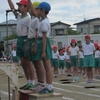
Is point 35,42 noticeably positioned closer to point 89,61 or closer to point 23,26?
point 23,26

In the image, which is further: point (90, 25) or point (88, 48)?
point (90, 25)

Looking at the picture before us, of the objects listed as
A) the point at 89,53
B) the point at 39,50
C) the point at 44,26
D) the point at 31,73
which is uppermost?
the point at 44,26

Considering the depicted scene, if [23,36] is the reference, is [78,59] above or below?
below

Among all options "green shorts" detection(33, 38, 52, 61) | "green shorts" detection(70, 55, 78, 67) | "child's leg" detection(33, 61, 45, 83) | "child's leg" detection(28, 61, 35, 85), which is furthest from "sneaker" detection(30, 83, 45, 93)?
"green shorts" detection(70, 55, 78, 67)

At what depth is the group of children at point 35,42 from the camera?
25.7 feet

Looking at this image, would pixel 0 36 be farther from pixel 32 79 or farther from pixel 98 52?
pixel 32 79

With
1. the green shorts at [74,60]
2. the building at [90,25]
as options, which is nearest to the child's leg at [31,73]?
the green shorts at [74,60]

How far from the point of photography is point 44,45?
7.75m

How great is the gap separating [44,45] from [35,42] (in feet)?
1.07

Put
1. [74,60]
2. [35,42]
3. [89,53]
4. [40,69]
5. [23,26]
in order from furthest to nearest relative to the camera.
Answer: [74,60], [89,53], [23,26], [40,69], [35,42]

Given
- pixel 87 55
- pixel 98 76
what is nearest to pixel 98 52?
pixel 98 76

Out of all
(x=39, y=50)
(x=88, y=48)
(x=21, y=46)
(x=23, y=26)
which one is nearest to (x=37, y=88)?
(x=39, y=50)

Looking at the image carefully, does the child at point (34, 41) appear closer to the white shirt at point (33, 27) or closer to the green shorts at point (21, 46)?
the white shirt at point (33, 27)

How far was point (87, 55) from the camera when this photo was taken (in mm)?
14789
